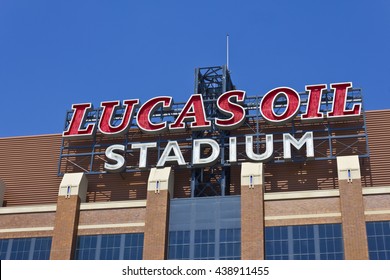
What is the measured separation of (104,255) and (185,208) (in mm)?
7322

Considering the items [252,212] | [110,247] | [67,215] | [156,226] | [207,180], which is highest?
[207,180]

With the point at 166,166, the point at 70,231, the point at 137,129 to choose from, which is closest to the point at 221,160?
the point at 166,166

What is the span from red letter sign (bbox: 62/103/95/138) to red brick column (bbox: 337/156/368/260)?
2285cm

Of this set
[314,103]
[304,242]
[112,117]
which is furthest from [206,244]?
[112,117]

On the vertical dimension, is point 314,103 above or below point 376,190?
above

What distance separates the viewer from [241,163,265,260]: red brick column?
172ft

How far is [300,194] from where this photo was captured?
5491 cm

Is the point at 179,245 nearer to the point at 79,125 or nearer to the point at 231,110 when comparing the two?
the point at 231,110

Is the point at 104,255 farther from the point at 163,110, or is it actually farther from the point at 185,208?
the point at 163,110

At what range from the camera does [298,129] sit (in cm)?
6294

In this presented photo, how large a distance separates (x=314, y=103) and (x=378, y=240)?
47.7 ft

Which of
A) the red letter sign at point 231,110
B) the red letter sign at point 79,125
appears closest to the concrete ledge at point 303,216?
the red letter sign at point 231,110

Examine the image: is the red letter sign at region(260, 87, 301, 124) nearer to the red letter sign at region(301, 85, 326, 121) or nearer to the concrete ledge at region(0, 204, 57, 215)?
the red letter sign at region(301, 85, 326, 121)

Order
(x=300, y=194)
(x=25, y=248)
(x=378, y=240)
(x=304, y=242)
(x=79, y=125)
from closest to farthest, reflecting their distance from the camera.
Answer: (x=378, y=240) < (x=304, y=242) < (x=300, y=194) < (x=25, y=248) < (x=79, y=125)
